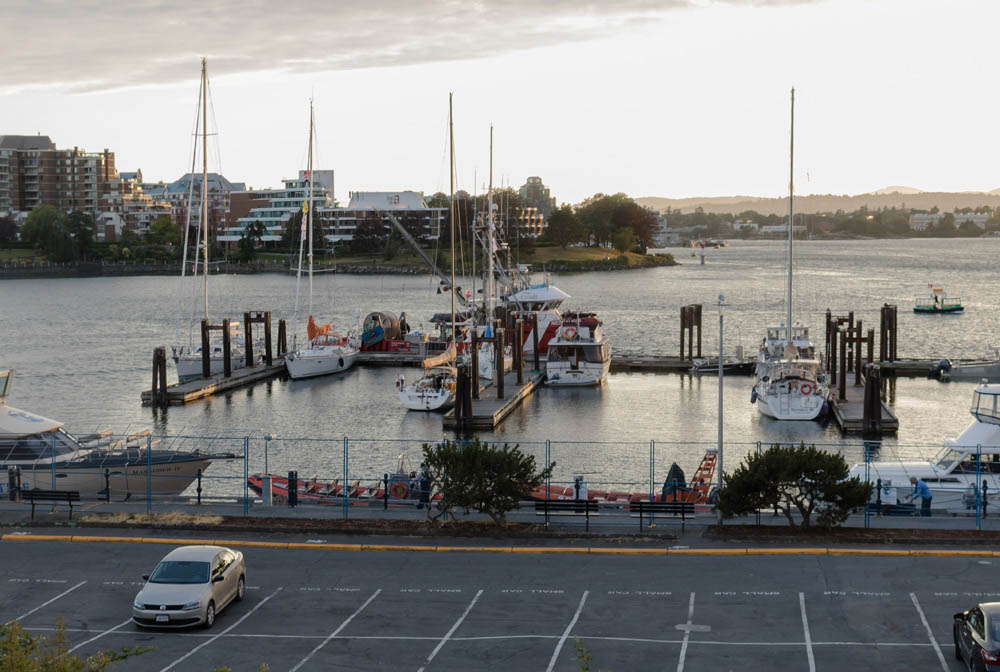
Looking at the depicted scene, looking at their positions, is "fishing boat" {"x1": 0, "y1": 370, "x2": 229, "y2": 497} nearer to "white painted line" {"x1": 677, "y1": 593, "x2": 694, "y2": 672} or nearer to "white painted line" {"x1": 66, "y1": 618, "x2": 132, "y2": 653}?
"white painted line" {"x1": 66, "y1": 618, "x2": 132, "y2": 653}

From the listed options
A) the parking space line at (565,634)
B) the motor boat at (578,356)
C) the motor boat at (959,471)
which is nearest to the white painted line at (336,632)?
the parking space line at (565,634)

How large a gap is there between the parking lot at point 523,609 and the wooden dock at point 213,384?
37.0 metres

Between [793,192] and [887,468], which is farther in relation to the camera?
[793,192]

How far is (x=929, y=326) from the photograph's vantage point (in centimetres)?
10838

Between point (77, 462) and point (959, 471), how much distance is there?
25780mm

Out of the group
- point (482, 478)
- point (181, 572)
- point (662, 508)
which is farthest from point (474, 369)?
point (181, 572)

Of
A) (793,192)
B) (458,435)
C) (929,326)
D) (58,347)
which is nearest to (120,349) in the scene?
(58,347)

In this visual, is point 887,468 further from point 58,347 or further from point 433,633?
point 58,347

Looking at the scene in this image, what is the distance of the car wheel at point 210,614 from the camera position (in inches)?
789

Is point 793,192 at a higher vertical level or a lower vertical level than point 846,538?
higher

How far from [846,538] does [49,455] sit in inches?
918

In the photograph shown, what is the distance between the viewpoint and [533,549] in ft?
83.6

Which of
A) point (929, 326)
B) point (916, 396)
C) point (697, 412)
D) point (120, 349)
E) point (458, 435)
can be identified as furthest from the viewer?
point (929, 326)

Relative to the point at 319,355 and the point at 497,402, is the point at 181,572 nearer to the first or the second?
the point at 497,402
